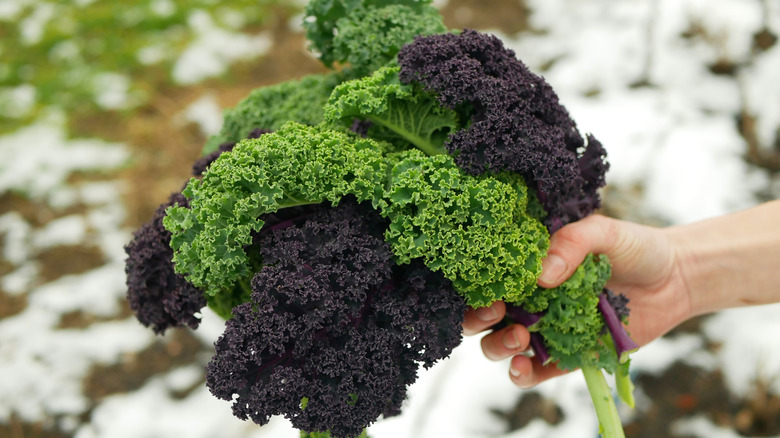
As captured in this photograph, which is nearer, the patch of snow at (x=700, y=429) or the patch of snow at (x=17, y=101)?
the patch of snow at (x=700, y=429)

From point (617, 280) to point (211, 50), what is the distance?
6338 mm

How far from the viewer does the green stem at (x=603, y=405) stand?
2.41m

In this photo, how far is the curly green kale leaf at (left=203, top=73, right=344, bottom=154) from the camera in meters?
2.52

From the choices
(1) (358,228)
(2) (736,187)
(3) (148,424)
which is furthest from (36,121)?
(2) (736,187)

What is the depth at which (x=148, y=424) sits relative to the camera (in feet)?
15.9

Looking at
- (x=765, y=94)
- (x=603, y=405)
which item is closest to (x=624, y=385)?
(x=603, y=405)

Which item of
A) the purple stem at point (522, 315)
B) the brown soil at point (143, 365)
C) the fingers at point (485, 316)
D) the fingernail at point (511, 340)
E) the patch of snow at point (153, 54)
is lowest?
the fingernail at point (511, 340)

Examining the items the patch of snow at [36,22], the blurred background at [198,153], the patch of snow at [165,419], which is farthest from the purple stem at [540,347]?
the patch of snow at [36,22]

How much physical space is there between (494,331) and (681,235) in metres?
1.29

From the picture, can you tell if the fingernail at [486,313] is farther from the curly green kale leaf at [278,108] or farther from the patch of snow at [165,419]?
the patch of snow at [165,419]

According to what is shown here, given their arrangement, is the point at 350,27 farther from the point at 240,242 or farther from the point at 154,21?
the point at 154,21

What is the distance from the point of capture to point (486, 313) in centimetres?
238

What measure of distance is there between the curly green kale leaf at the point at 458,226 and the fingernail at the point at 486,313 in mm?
254

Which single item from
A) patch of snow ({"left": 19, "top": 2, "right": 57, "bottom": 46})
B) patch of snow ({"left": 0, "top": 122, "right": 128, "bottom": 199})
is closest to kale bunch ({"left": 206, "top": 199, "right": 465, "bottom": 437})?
patch of snow ({"left": 0, "top": 122, "right": 128, "bottom": 199})
